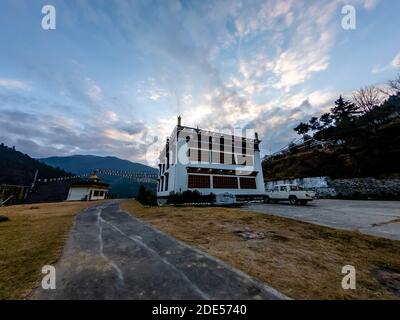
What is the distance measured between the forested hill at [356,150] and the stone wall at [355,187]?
29.7 inches

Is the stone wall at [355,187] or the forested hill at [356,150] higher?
the forested hill at [356,150]

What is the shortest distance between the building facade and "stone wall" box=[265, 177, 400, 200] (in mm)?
7884

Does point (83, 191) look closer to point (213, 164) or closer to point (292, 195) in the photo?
point (213, 164)

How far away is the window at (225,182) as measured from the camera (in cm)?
2280

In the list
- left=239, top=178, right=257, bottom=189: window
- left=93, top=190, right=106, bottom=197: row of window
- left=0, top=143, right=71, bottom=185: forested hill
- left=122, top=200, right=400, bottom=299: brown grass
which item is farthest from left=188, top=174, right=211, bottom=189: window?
left=0, top=143, right=71, bottom=185: forested hill

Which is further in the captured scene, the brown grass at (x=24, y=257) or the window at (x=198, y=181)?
the window at (x=198, y=181)

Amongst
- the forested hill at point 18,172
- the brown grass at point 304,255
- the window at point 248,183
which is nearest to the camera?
the brown grass at point 304,255

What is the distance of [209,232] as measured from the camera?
7586 millimetres

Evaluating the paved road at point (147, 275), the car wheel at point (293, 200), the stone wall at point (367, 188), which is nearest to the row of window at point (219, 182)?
the car wheel at point (293, 200)

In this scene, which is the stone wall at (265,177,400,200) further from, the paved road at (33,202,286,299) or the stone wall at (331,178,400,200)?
the paved road at (33,202,286,299)

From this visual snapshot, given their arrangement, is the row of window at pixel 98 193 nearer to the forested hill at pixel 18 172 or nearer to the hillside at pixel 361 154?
the forested hill at pixel 18 172

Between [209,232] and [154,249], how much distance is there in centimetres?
282

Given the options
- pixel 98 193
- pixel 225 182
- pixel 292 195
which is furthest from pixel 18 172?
pixel 292 195

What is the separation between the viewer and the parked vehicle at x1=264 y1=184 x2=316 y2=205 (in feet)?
57.6
